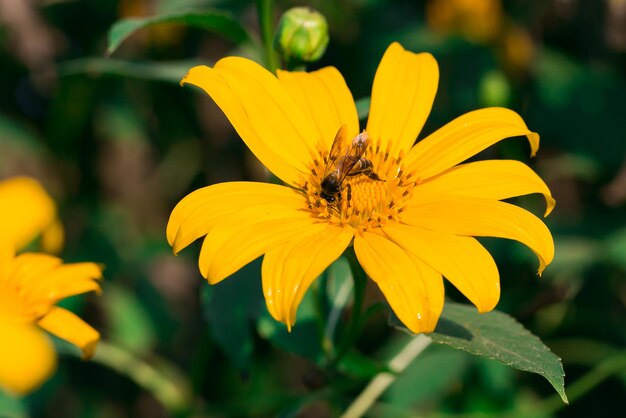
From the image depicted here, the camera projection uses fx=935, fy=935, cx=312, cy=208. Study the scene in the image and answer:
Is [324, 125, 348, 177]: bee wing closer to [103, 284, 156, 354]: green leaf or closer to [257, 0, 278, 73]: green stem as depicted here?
[257, 0, 278, 73]: green stem

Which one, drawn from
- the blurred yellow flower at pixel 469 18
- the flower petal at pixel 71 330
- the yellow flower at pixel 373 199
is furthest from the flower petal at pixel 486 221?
the blurred yellow flower at pixel 469 18

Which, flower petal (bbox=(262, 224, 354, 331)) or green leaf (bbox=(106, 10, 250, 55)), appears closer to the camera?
flower petal (bbox=(262, 224, 354, 331))

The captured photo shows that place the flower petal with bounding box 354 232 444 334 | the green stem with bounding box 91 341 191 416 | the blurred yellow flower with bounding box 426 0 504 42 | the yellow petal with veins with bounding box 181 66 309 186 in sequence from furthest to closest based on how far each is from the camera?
the blurred yellow flower with bounding box 426 0 504 42
the green stem with bounding box 91 341 191 416
the yellow petal with veins with bounding box 181 66 309 186
the flower petal with bounding box 354 232 444 334

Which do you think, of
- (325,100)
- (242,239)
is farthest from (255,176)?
(242,239)

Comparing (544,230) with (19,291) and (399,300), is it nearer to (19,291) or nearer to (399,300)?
(399,300)

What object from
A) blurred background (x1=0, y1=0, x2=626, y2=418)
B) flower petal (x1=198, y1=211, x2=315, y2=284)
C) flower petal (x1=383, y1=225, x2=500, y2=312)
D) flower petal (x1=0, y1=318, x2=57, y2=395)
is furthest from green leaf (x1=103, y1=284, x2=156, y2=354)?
flower petal (x1=0, y1=318, x2=57, y2=395)

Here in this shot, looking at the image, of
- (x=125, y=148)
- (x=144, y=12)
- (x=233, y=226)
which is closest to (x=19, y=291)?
(x=233, y=226)

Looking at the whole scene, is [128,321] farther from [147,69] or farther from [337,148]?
[337,148]
